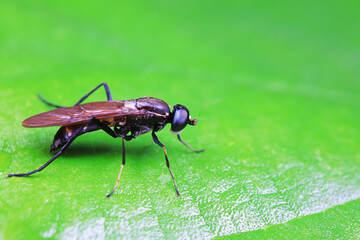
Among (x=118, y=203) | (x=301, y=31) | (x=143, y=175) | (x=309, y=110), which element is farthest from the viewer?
(x=301, y=31)

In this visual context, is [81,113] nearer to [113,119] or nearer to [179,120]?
[113,119]

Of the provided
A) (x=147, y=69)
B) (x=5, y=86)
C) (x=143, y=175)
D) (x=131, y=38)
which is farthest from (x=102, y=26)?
(x=143, y=175)

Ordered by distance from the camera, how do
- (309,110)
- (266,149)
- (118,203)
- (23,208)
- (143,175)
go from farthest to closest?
(309,110) < (266,149) < (143,175) < (118,203) < (23,208)

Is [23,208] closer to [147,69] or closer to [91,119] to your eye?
[91,119]

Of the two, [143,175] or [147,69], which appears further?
[147,69]

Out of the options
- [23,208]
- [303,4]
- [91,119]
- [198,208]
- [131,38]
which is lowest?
[198,208]

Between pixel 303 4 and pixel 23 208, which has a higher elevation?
pixel 303 4

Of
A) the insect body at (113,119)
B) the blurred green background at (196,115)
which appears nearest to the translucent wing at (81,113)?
the insect body at (113,119)

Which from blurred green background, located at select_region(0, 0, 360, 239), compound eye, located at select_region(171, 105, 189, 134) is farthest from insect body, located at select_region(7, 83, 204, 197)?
blurred green background, located at select_region(0, 0, 360, 239)
